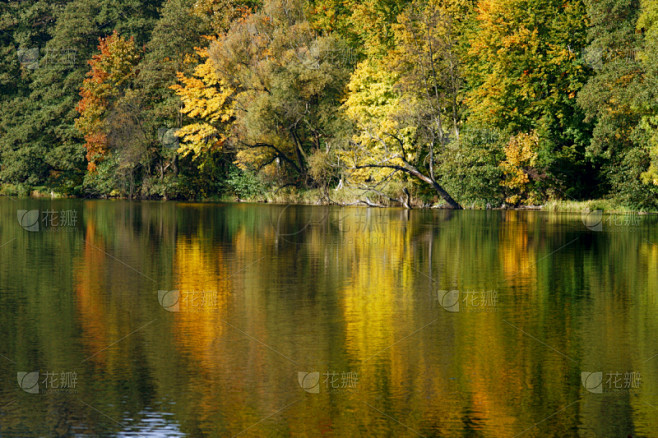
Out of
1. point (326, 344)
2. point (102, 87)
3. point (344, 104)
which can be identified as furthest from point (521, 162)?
point (326, 344)

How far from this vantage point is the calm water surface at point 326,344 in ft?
26.6

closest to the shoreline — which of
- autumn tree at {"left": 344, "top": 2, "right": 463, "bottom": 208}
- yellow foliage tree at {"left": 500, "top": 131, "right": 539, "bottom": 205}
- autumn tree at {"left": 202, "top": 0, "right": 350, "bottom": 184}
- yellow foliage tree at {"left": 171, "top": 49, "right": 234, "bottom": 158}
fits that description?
autumn tree at {"left": 344, "top": 2, "right": 463, "bottom": 208}

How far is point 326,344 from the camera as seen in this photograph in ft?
36.5

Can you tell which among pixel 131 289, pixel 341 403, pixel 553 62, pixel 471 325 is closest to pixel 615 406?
pixel 341 403

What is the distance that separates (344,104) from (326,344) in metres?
50.1

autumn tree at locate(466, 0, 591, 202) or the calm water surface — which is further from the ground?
autumn tree at locate(466, 0, 591, 202)

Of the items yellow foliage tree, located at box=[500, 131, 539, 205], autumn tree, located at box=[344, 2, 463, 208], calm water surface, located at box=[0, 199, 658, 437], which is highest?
autumn tree, located at box=[344, 2, 463, 208]

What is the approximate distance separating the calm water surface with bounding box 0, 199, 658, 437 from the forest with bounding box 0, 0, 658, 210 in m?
29.6

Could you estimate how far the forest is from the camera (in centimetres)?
5028

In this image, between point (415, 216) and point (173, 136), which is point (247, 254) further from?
point (173, 136)

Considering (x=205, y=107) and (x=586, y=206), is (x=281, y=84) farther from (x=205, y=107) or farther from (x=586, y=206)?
(x=586, y=206)

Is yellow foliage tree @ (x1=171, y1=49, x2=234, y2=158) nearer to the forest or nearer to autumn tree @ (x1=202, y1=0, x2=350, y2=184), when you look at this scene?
the forest

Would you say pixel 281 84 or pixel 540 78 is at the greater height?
pixel 281 84

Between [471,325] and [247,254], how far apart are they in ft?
36.6
